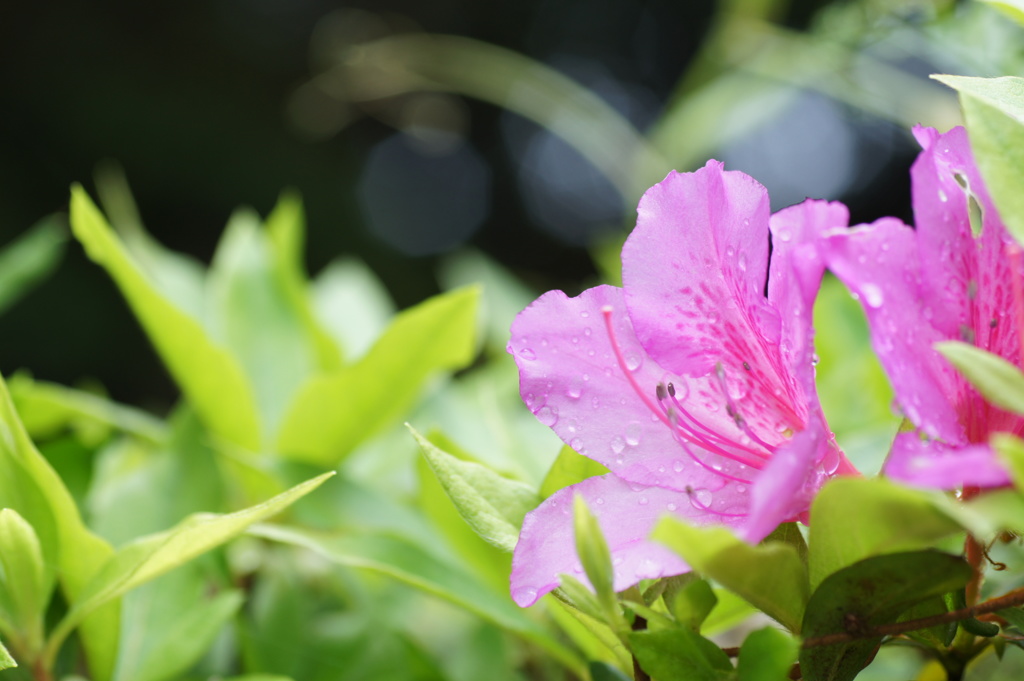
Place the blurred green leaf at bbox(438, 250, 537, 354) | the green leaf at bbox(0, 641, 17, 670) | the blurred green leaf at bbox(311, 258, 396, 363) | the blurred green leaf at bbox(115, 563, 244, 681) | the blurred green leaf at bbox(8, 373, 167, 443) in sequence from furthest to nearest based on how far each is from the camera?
the blurred green leaf at bbox(438, 250, 537, 354), the blurred green leaf at bbox(311, 258, 396, 363), the blurred green leaf at bbox(8, 373, 167, 443), the blurred green leaf at bbox(115, 563, 244, 681), the green leaf at bbox(0, 641, 17, 670)

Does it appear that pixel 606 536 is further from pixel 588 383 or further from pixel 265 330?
pixel 265 330

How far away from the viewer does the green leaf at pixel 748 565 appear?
288mm

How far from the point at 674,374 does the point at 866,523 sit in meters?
0.12

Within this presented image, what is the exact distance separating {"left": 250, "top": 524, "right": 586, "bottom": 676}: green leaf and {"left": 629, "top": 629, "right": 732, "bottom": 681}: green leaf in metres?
0.15

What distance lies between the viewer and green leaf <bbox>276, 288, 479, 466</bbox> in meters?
0.66

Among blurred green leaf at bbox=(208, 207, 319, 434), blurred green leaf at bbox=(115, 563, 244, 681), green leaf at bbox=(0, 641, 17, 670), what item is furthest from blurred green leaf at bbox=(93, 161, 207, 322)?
green leaf at bbox=(0, 641, 17, 670)

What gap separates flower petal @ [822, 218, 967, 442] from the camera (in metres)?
0.31

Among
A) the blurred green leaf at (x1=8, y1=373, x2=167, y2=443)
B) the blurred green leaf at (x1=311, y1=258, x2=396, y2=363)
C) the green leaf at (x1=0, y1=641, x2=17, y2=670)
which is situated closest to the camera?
the green leaf at (x1=0, y1=641, x2=17, y2=670)

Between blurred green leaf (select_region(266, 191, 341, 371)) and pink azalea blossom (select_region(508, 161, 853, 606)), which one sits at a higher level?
pink azalea blossom (select_region(508, 161, 853, 606))

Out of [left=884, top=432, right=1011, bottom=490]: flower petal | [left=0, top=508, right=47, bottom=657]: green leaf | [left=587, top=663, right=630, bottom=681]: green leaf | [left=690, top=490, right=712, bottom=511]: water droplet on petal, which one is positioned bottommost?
[left=587, top=663, right=630, bottom=681]: green leaf

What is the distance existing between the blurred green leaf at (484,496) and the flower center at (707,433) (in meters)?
0.08

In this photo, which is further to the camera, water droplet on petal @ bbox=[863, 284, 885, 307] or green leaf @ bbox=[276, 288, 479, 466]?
green leaf @ bbox=[276, 288, 479, 466]

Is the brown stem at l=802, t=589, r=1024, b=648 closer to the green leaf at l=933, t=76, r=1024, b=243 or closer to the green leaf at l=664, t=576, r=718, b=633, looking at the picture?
the green leaf at l=664, t=576, r=718, b=633

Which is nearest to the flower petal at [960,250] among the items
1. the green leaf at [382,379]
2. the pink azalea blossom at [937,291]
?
the pink azalea blossom at [937,291]
